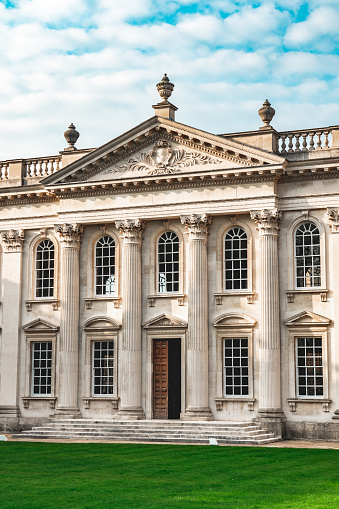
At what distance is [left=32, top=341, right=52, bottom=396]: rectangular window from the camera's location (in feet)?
113

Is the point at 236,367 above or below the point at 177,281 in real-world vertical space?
below

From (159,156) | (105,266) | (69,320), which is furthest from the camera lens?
(105,266)

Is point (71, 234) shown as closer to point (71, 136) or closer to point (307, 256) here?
point (71, 136)

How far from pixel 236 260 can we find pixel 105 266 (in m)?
5.72

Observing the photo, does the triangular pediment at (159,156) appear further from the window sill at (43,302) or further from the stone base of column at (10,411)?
the stone base of column at (10,411)

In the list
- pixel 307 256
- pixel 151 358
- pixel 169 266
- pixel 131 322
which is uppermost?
pixel 307 256

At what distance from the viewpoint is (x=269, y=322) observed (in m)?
30.3

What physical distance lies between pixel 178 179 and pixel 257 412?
31.3 feet

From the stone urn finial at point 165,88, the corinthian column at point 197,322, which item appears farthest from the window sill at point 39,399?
the stone urn finial at point 165,88

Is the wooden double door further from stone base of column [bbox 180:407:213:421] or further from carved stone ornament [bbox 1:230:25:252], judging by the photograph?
carved stone ornament [bbox 1:230:25:252]

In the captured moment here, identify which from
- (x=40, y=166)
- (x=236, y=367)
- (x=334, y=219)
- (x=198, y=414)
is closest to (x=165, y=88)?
(x=40, y=166)

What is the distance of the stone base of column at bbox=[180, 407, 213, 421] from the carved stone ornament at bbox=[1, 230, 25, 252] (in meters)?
10.8

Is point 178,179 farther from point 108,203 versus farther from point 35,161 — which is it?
point 35,161

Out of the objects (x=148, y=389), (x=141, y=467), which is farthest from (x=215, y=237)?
(x=141, y=467)
